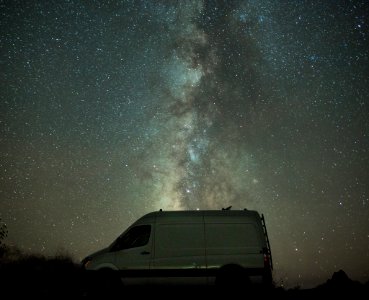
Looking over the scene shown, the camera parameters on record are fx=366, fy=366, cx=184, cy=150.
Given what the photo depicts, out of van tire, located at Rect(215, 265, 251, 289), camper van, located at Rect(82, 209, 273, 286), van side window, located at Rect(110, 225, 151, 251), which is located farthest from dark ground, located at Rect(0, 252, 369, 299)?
van side window, located at Rect(110, 225, 151, 251)

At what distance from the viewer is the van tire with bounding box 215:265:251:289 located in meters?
9.96

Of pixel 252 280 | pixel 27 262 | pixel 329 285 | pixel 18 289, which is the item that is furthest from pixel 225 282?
pixel 27 262

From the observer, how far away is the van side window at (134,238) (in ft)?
35.5

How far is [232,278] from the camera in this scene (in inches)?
396

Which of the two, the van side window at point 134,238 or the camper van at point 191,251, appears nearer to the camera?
the camper van at point 191,251

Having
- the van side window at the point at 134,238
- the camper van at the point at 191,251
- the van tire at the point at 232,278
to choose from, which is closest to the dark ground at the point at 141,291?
the van tire at the point at 232,278

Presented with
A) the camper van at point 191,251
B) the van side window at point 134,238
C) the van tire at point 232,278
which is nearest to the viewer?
the van tire at point 232,278

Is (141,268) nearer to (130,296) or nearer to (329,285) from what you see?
(130,296)

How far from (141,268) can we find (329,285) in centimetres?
662

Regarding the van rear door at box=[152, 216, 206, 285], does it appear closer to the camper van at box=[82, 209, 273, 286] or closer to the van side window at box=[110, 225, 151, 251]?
the camper van at box=[82, 209, 273, 286]

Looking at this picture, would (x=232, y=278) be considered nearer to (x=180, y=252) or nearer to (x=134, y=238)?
(x=180, y=252)

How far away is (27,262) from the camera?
2062cm

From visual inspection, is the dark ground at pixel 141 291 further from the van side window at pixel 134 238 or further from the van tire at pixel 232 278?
the van side window at pixel 134 238

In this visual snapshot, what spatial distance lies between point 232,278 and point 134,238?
3.08 metres
